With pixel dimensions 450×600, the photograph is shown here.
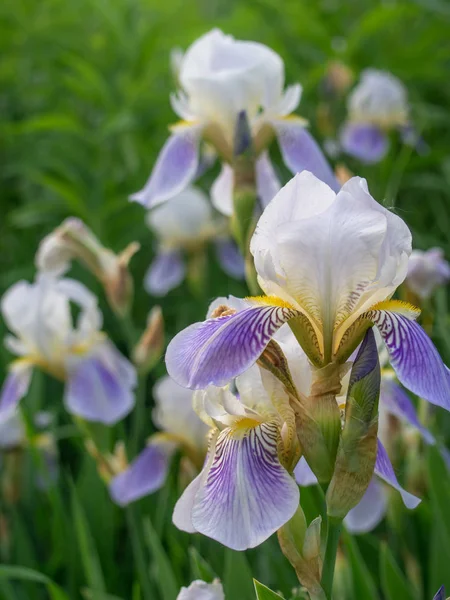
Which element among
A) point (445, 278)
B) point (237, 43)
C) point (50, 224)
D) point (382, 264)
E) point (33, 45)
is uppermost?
point (382, 264)

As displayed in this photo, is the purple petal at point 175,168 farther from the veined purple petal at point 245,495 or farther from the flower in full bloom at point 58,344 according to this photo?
the veined purple petal at point 245,495

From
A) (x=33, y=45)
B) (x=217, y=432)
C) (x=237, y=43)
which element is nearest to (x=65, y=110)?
(x=33, y=45)

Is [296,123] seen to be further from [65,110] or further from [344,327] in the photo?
[65,110]

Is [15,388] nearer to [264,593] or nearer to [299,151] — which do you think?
[299,151]

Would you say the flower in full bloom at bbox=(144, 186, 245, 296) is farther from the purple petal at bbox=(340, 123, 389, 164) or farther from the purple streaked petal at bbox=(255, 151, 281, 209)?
the purple streaked petal at bbox=(255, 151, 281, 209)

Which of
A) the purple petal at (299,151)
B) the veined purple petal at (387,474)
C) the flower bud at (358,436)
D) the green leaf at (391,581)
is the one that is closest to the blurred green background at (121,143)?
the green leaf at (391,581)

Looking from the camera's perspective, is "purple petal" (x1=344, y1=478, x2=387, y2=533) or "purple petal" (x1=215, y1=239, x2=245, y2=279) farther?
"purple petal" (x1=215, y1=239, x2=245, y2=279)

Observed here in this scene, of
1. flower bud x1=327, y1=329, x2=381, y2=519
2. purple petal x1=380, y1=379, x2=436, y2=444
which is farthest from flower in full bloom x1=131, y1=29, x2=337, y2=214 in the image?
flower bud x1=327, y1=329, x2=381, y2=519
